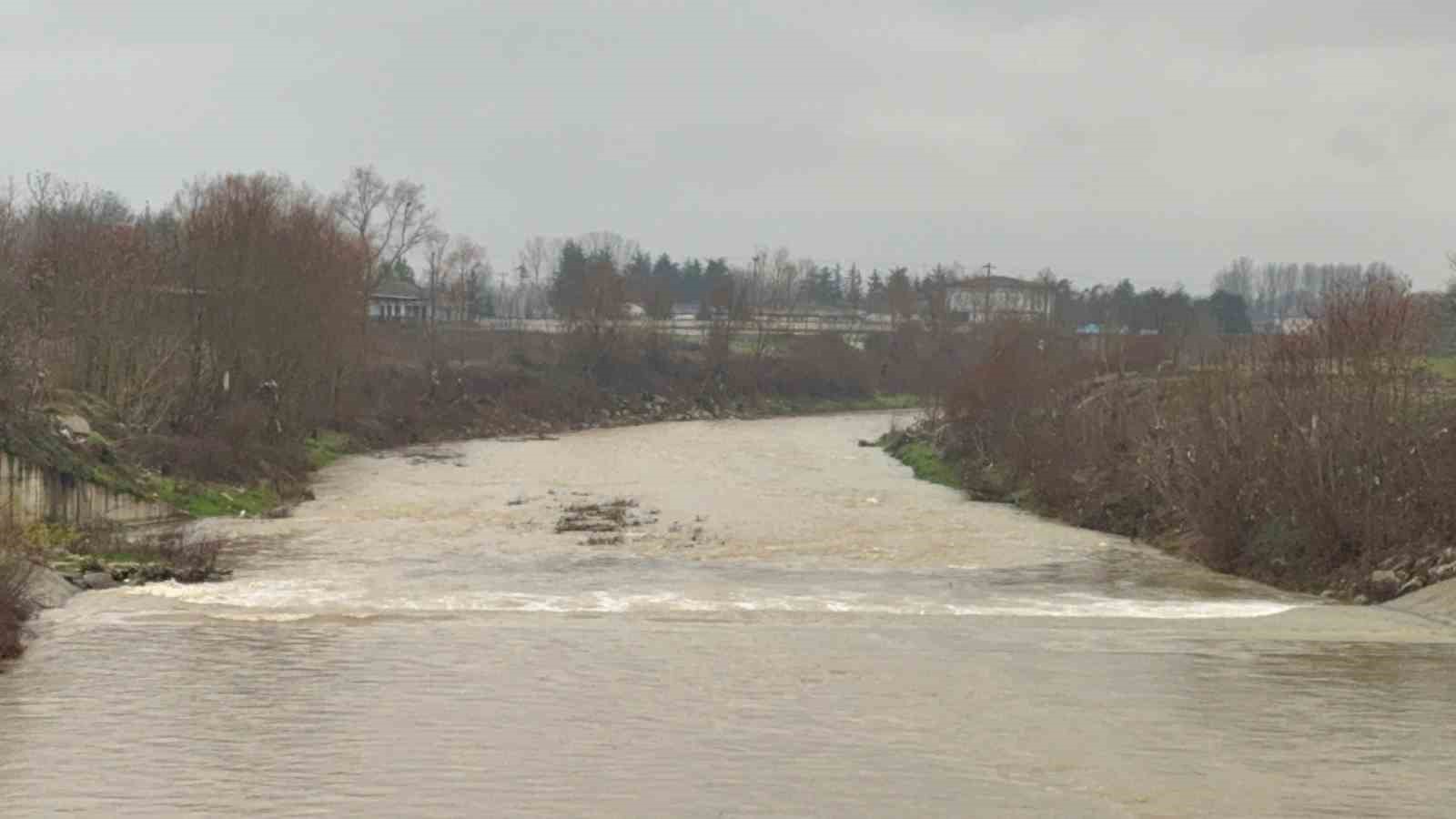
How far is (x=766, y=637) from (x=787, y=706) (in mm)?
4878

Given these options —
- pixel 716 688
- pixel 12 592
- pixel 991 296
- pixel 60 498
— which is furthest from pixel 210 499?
pixel 991 296

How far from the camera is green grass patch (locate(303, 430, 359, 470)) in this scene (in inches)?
2290

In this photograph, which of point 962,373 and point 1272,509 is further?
point 962,373

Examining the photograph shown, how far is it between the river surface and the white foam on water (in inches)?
4.0

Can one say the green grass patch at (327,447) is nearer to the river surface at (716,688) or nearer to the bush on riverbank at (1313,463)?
the river surface at (716,688)

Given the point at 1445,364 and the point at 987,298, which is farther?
the point at 987,298

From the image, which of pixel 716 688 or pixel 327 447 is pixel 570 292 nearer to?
pixel 327 447

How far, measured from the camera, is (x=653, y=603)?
27391 millimetres

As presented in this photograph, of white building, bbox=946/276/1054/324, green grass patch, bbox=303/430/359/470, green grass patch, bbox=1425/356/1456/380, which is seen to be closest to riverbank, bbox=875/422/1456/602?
green grass patch, bbox=1425/356/1456/380

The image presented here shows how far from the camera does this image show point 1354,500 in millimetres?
30859

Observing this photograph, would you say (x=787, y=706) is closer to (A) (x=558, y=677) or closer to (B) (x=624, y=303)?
(A) (x=558, y=677)

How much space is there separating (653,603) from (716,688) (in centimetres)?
740

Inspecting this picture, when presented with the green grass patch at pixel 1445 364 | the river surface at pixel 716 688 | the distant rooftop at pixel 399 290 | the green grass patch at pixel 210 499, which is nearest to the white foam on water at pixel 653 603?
the river surface at pixel 716 688

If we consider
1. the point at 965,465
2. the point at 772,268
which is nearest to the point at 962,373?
the point at 965,465
